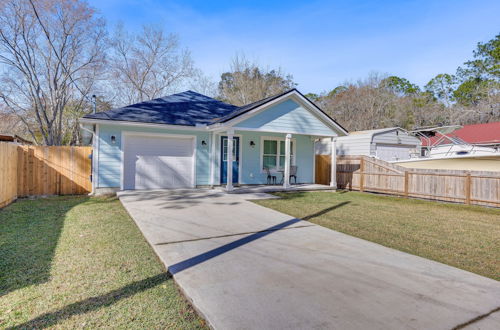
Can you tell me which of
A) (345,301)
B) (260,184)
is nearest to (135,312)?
(345,301)

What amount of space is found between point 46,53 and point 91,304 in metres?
20.9

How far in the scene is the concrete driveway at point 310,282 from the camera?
240 cm

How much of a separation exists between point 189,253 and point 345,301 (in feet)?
7.16

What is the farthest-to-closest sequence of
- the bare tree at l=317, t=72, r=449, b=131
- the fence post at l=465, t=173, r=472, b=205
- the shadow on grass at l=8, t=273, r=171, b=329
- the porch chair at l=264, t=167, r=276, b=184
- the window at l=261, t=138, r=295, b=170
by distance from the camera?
the bare tree at l=317, t=72, r=449, b=131, the window at l=261, t=138, r=295, b=170, the porch chair at l=264, t=167, r=276, b=184, the fence post at l=465, t=173, r=472, b=205, the shadow on grass at l=8, t=273, r=171, b=329

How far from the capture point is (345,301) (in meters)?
2.68

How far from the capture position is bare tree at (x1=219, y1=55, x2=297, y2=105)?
24.0m

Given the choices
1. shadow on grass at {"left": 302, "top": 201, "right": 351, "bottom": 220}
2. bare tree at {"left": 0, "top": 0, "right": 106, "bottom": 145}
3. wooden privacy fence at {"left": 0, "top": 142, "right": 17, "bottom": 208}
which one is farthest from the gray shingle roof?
bare tree at {"left": 0, "top": 0, "right": 106, "bottom": 145}

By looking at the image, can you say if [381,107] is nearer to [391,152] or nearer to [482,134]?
[482,134]

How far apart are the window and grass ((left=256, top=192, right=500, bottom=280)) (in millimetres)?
2719

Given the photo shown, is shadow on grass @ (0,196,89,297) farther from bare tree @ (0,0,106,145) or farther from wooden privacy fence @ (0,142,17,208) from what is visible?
bare tree @ (0,0,106,145)

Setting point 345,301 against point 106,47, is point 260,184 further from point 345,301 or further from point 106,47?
point 106,47

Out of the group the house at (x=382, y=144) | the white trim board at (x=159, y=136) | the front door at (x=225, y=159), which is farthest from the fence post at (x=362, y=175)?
the white trim board at (x=159, y=136)

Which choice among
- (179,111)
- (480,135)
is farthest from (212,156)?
(480,135)

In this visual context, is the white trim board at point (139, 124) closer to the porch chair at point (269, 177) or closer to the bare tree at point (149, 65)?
the porch chair at point (269, 177)
